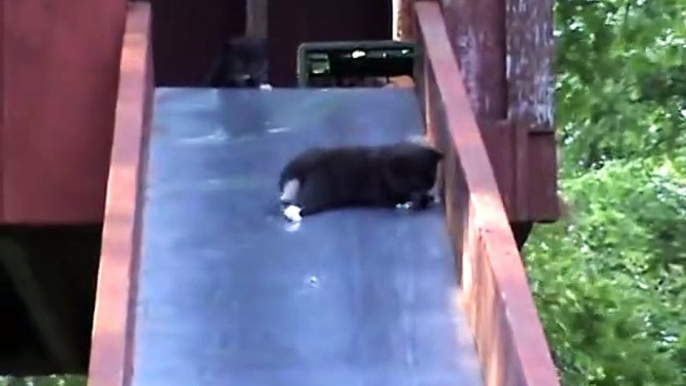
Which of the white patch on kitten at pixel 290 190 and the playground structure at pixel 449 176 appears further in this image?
the white patch on kitten at pixel 290 190

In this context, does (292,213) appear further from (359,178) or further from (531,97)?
(531,97)

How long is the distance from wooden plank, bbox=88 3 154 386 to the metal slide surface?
0.43ft

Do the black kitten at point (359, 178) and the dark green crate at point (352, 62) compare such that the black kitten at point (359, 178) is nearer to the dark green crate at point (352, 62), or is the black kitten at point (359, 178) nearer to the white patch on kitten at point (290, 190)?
the white patch on kitten at point (290, 190)

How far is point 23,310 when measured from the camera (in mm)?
6984

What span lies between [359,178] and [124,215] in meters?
1.02

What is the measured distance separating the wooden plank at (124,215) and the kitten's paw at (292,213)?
448 mm

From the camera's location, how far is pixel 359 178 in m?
4.77

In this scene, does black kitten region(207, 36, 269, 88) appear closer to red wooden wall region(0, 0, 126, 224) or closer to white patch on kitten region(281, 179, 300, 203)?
red wooden wall region(0, 0, 126, 224)

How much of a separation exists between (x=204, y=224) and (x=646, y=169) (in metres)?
6.07

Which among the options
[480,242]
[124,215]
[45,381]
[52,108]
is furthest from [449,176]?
[45,381]

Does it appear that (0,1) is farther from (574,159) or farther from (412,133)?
(574,159)

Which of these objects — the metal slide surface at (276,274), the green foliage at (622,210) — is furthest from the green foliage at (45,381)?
the metal slide surface at (276,274)

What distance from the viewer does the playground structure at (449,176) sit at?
137 inches

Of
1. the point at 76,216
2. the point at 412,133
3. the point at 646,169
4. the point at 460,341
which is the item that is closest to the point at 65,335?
the point at 76,216
